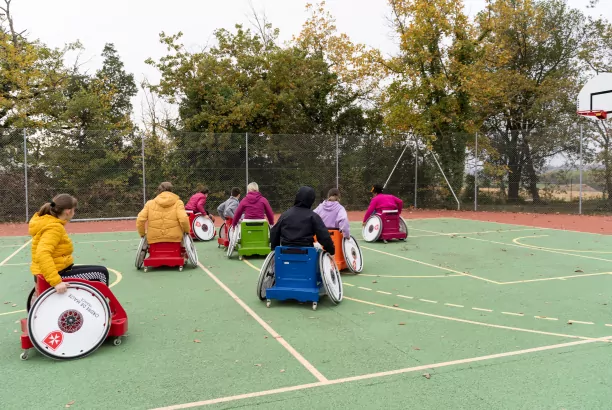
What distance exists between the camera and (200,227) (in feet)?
40.1

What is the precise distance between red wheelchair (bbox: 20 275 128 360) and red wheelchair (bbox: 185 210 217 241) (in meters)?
7.43

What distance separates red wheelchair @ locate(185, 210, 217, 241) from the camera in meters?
12.1

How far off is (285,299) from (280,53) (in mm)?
17227

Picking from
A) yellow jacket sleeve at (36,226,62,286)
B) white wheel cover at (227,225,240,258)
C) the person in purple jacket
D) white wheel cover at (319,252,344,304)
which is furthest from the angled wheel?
yellow jacket sleeve at (36,226,62,286)

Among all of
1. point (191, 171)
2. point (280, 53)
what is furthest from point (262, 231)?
point (280, 53)

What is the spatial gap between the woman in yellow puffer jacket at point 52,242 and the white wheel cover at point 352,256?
4.37 meters

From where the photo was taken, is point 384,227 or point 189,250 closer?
point 189,250

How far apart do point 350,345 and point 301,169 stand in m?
15.0

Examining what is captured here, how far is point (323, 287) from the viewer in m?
6.32

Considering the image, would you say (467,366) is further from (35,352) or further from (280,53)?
(280,53)

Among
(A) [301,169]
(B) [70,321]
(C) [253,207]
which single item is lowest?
(B) [70,321]

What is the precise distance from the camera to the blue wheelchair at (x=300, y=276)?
6039mm

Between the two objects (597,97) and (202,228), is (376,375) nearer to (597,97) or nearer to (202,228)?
(202,228)

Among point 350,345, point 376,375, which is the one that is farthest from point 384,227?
point 376,375
